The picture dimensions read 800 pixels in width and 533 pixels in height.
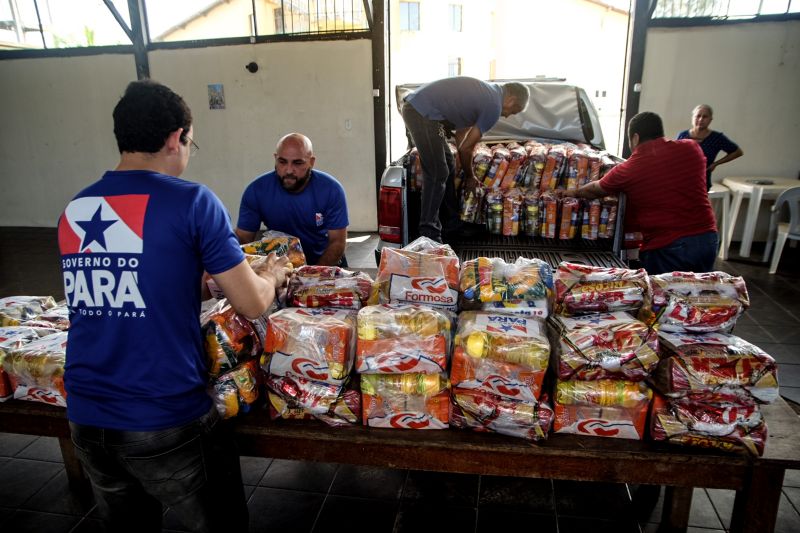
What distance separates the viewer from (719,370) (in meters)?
1.70

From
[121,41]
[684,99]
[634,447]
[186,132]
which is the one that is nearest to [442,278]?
[634,447]

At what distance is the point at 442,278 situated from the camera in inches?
80.6

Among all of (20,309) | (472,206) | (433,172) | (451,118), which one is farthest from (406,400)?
(451,118)

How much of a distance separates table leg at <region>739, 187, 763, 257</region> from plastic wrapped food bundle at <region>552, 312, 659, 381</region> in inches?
236

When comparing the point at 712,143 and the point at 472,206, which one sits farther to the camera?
the point at 712,143

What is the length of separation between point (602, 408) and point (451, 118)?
3.05 metres

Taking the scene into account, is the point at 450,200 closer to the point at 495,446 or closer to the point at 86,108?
the point at 495,446

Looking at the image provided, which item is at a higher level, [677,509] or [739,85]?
[739,85]

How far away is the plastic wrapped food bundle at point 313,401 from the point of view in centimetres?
185

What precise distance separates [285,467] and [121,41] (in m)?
8.52

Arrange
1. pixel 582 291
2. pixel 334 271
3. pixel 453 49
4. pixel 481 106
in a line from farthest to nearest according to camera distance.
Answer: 1. pixel 453 49
2. pixel 481 106
3. pixel 334 271
4. pixel 582 291

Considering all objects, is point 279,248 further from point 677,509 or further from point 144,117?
point 677,509

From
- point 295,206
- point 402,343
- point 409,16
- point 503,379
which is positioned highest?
point 409,16

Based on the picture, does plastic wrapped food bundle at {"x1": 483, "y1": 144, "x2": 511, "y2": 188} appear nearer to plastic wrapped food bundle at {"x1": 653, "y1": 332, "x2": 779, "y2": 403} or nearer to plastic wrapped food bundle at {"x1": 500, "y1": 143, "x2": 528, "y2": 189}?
plastic wrapped food bundle at {"x1": 500, "y1": 143, "x2": 528, "y2": 189}
